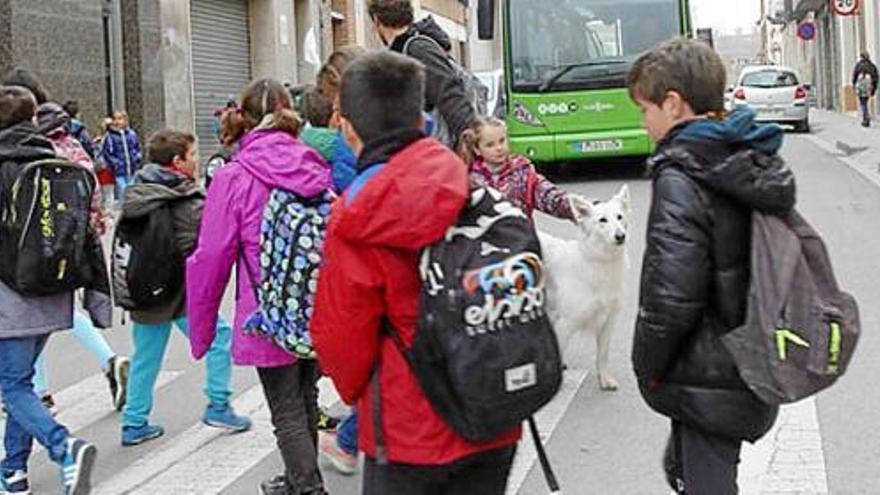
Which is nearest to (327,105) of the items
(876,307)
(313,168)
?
(313,168)

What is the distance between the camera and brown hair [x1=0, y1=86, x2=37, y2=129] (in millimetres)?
5594

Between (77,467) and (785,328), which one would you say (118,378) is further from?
(785,328)

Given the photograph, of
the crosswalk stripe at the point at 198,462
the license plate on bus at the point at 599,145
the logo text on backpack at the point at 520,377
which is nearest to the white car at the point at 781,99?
the license plate on bus at the point at 599,145

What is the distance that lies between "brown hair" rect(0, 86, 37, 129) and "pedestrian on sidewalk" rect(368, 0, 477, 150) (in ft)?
5.39

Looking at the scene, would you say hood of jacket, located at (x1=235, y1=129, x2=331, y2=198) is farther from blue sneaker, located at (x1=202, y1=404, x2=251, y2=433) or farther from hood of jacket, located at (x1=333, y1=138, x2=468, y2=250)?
blue sneaker, located at (x1=202, y1=404, x2=251, y2=433)

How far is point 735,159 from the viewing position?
345cm

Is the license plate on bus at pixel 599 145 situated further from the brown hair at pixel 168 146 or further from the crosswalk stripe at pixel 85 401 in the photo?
the brown hair at pixel 168 146

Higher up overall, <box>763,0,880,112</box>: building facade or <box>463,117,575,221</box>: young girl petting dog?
<box>763,0,880,112</box>: building facade

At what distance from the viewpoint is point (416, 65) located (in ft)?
11.0

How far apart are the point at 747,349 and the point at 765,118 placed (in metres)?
29.1

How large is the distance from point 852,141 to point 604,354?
796 inches

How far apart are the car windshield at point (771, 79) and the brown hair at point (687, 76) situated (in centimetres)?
2959

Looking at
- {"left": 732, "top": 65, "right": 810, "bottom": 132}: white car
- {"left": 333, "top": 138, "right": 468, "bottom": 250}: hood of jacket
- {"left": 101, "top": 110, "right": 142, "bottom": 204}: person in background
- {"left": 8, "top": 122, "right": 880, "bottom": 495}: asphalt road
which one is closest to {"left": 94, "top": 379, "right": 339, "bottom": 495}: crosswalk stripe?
{"left": 8, "top": 122, "right": 880, "bottom": 495}: asphalt road

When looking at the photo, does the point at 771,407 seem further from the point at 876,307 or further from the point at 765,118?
the point at 765,118
